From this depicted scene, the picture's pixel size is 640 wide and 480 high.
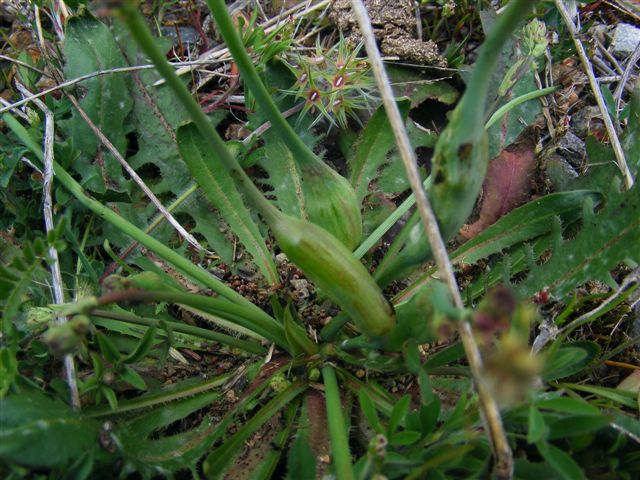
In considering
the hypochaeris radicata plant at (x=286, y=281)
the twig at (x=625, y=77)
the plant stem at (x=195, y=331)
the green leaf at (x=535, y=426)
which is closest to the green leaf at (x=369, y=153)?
the hypochaeris radicata plant at (x=286, y=281)

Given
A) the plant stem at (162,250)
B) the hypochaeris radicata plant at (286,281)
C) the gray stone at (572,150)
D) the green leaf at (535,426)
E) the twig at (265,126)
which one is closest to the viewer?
the green leaf at (535,426)

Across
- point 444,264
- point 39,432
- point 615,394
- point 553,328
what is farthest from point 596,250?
point 39,432

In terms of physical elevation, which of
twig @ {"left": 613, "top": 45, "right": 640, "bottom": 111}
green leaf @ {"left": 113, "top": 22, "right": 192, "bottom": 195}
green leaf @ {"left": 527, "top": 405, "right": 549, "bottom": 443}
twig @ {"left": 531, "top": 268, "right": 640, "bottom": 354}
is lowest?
twig @ {"left": 531, "top": 268, "right": 640, "bottom": 354}

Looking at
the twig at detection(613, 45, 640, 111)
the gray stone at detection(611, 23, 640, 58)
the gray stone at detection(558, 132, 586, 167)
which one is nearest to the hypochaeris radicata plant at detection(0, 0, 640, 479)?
the gray stone at detection(558, 132, 586, 167)

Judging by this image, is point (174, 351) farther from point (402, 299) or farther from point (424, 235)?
point (424, 235)

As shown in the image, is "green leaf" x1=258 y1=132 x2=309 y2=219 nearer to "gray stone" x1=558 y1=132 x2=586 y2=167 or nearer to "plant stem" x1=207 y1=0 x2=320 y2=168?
"plant stem" x1=207 y1=0 x2=320 y2=168

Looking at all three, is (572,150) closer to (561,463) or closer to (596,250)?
(596,250)

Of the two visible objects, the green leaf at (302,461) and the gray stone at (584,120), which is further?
the gray stone at (584,120)

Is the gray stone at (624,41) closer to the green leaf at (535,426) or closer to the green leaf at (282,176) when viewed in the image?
the green leaf at (282,176)
